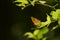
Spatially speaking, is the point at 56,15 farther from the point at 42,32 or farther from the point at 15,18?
the point at 15,18

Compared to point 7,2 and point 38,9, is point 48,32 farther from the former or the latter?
point 7,2

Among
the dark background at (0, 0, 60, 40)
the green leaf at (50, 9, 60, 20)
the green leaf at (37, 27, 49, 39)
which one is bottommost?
the green leaf at (37, 27, 49, 39)

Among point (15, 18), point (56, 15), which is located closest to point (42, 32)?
point (56, 15)

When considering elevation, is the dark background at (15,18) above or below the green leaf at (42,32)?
above

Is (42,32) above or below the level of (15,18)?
below

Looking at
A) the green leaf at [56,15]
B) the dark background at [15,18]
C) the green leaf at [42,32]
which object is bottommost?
the green leaf at [42,32]

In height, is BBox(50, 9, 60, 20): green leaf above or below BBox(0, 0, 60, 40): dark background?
below

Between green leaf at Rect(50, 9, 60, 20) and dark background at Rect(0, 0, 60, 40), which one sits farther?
dark background at Rect(0, 0, 60, 40)

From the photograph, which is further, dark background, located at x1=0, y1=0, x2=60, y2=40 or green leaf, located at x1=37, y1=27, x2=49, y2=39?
dark background, located at x1=0, y1=0, x2=60, y2=40
